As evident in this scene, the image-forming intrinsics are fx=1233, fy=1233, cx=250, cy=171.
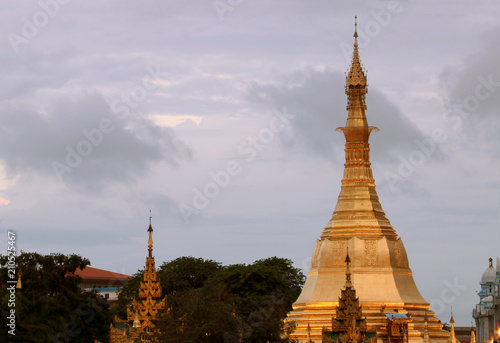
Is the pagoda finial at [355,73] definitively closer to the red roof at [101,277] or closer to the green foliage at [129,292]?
the green foliage at [129,292]

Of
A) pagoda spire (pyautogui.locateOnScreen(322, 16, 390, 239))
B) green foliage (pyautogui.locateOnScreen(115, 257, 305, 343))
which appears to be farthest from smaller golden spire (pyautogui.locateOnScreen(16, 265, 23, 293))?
pagoda spire (pyautogui.locateOnScreen(322, 16, 390, 239))

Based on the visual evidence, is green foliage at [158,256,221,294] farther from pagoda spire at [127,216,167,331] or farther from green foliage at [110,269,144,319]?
pagoda spire at [127,216,167,331]

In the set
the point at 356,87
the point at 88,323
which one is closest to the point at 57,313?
the point at 88,323

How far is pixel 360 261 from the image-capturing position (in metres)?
77.5

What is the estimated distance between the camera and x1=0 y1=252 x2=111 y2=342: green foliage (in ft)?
201

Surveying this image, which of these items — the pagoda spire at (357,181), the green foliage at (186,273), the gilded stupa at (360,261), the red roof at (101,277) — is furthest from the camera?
the red roof at (101,277)

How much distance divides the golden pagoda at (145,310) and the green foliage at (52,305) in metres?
4.71

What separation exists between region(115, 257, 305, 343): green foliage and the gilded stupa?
3234 mm

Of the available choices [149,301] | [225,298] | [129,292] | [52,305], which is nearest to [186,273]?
[129,292]

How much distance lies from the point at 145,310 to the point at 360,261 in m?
24.0

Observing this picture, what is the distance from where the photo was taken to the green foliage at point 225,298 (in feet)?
161

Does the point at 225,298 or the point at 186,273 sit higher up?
the point at 186,273

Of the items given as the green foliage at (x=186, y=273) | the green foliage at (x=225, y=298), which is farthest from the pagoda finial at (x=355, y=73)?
the green foliage at (x=186, y=273)

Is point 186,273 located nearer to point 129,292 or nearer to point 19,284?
point 129,292
